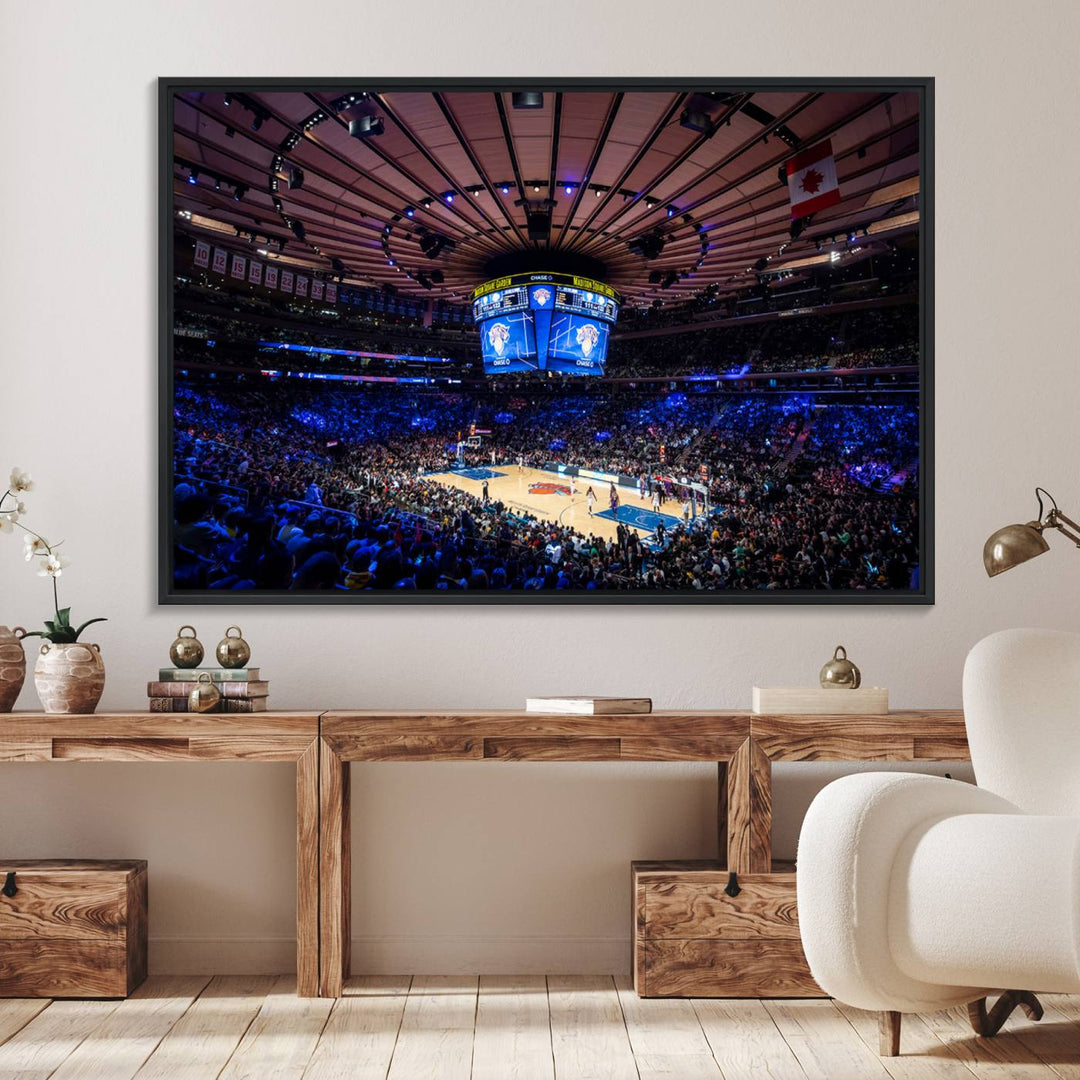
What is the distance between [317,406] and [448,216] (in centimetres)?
63

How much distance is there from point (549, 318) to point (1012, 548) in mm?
1341

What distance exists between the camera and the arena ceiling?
3.14 m

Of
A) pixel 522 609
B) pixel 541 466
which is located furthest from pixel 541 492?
pixel 522 609

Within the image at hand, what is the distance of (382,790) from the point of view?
3.12m

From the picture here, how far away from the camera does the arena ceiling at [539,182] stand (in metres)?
3.14

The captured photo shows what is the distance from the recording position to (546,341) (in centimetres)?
317

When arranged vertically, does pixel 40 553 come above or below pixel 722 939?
above

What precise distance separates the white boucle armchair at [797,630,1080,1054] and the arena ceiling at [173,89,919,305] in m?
1.58

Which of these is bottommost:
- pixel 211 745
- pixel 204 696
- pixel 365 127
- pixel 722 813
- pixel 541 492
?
pixel 722 813

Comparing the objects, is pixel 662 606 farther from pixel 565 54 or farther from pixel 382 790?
pixel 565 54

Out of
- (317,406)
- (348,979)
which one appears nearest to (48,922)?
(348,979)

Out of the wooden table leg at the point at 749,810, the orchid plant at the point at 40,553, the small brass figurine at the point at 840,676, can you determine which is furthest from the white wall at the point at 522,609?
the wooden table leg at the point at 749,810

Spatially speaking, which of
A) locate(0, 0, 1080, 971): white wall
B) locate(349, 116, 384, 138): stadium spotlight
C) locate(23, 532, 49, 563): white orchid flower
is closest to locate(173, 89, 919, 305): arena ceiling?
locate(349, 116, 384, 138): stadium spotlight

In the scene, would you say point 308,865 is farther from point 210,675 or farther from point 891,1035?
point 891,1035
